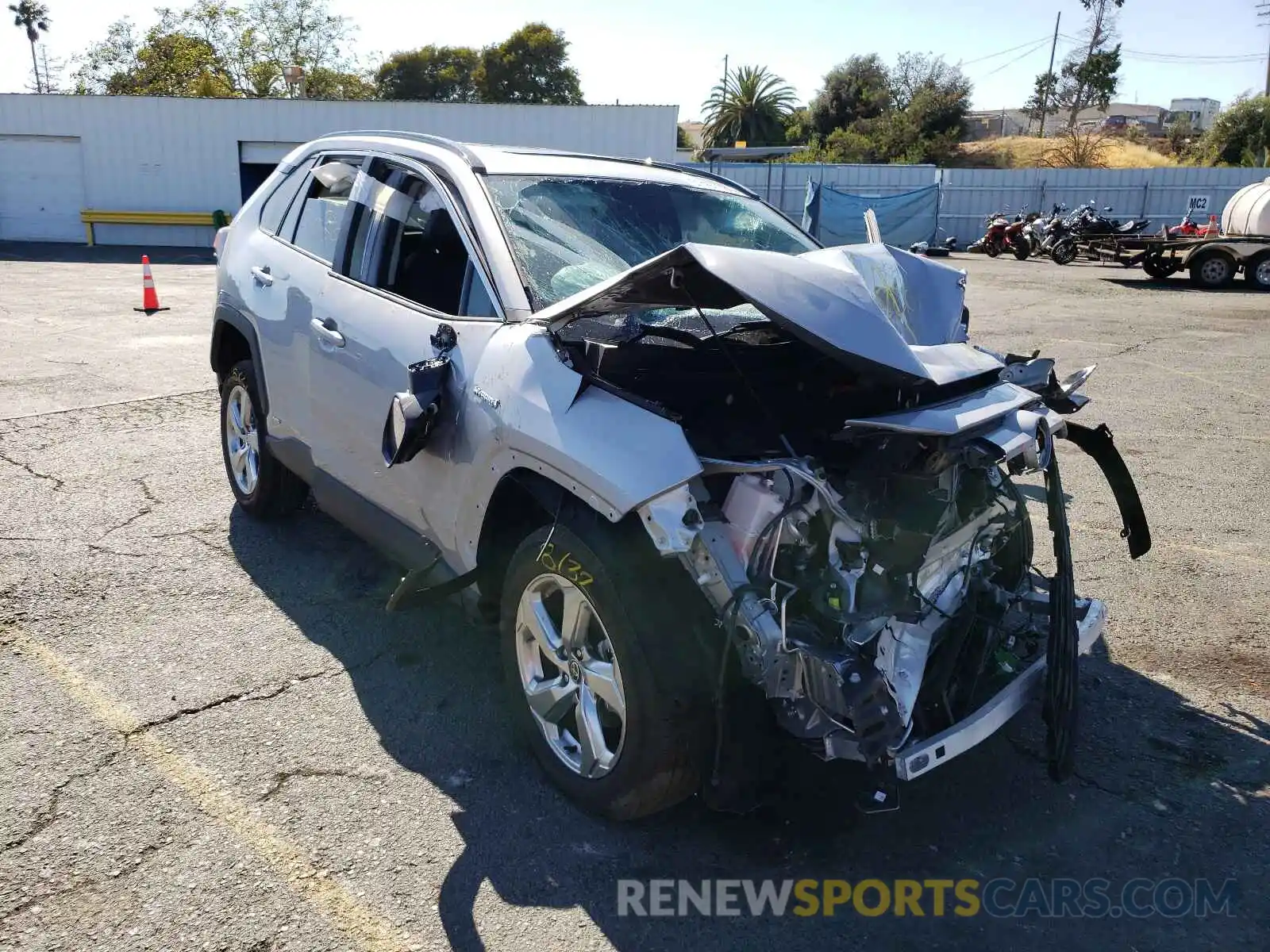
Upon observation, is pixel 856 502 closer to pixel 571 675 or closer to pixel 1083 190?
pixel 571 675

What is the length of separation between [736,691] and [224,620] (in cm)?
264

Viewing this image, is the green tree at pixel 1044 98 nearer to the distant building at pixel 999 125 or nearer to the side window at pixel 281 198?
the distant building at pixel 999 125

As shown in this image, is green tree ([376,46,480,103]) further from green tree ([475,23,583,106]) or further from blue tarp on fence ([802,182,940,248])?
blue tarp on fence ([802,182,940,248])

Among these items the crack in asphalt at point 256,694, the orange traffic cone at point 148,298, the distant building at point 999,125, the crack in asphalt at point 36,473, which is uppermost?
the distant building at point 999,125

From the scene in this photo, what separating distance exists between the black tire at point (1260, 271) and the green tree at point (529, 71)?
54.0 meters

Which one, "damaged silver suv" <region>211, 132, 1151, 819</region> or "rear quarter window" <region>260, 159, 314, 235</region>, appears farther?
"rear quarter window" <region>260, 159, 314, 235</region>

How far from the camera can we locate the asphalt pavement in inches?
106

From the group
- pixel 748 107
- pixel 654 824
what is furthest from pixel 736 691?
pixel 748 107

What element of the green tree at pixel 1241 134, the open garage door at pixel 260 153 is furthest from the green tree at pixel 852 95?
the open garage door at pixel 260 153

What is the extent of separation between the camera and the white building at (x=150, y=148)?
27625 mm

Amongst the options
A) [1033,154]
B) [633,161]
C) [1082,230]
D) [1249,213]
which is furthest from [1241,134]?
[633,161]

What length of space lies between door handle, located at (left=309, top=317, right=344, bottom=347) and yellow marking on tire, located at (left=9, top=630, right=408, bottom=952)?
160cm
